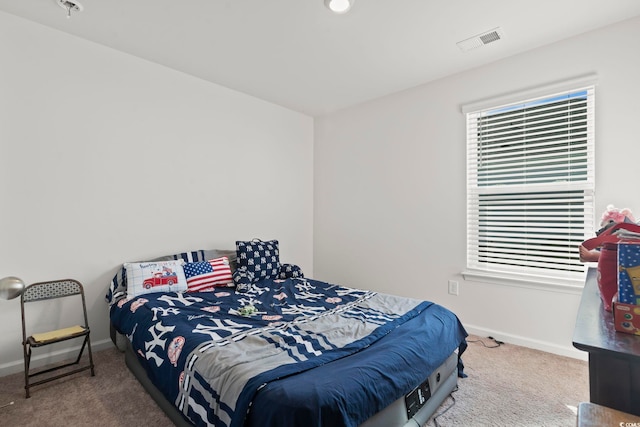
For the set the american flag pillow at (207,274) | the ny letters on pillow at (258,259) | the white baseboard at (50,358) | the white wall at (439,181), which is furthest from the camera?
the ny letters on pillow at (258,259)

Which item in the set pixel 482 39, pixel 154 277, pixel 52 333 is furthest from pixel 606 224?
pixel 52 333

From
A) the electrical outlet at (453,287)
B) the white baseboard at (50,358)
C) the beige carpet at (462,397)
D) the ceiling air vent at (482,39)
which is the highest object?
the ceiling air vent at (482,39)

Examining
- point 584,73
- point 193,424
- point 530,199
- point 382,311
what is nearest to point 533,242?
point 530,199

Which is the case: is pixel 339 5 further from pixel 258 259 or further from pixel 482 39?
pixel 258 259

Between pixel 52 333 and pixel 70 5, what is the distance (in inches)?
90.1

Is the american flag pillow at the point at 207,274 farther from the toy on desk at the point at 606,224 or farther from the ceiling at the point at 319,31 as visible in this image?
the toy on desk at the point at 606,224

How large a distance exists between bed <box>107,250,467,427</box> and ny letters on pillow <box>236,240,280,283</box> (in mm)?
546

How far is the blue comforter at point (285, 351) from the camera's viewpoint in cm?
130

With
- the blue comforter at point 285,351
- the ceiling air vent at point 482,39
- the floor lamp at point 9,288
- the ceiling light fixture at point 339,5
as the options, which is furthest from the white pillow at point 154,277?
the ceiling air vent at point 482,39

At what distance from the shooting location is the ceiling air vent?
251 cm

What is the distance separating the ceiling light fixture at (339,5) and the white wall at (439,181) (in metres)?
1.55

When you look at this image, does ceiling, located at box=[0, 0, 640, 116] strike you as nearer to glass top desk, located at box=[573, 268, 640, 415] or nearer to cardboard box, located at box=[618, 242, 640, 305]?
cardboard box, located at box=[618, 242, 640, 305]

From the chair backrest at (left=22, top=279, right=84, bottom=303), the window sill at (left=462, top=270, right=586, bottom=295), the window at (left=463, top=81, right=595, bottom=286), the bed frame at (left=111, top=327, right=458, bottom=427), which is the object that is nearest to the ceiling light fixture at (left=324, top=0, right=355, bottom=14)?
the window at (left=463, top=81, right=595, bottom=286)

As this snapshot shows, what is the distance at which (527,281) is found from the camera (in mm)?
A: 2812
